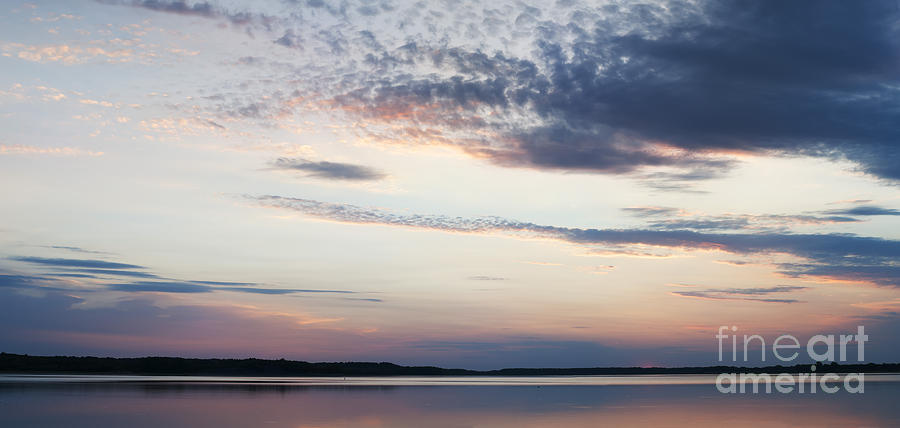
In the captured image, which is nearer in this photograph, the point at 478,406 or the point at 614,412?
the point at 614,412

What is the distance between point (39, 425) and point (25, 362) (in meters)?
124

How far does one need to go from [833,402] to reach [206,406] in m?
35.9

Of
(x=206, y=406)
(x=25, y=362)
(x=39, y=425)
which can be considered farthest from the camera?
(x=25, y=362)

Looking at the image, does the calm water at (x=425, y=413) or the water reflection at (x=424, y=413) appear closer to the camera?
the calm water at (x=425, y=413)

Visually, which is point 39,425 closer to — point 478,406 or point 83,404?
point 83,404

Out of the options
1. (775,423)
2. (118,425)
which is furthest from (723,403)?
(118,425)

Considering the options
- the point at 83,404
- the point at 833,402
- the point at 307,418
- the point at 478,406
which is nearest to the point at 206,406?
the point at 83,404

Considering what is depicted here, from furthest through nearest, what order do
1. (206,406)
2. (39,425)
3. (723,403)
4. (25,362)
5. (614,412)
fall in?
1. (25,362)
2. (723,403)
3. (206,406)
4. (614,412)
5. (39,425)

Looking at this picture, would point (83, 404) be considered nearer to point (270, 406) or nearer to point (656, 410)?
point (270, 406)

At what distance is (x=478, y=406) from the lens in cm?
4128

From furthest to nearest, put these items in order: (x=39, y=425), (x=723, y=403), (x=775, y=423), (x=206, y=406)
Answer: (x=723, y=403)
(x=206, y=406)
(x=775, y=423)
(x=39, y=425)

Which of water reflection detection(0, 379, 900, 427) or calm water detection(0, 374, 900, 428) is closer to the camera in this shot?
calm water detection(0, 374, 900, 428)

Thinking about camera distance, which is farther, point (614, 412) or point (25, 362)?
point (25, 362)

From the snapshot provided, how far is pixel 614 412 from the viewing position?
37188 mm
